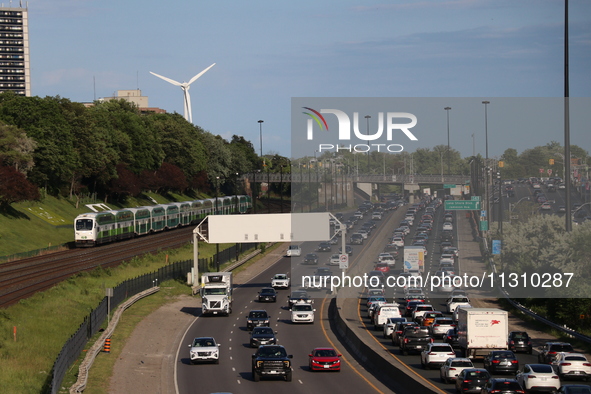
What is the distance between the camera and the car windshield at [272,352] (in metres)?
40.5

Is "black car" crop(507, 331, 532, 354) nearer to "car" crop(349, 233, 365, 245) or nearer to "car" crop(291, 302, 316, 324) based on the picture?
"car" crop(291, 302, 316, 324)

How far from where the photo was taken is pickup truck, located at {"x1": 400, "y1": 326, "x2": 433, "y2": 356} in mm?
45750

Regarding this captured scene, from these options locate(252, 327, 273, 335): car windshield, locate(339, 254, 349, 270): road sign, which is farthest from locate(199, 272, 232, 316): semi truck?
locate(252, 327, 273, 335): car windshield

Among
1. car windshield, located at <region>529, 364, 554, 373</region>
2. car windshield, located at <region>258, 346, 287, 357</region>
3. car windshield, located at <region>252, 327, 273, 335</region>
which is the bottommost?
car windshield, located at <region>252, 327, 273, 335</region>

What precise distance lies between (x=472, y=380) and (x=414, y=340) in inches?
507

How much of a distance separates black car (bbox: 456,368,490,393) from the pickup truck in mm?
11881

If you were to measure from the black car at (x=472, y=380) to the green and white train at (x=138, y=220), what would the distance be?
6328cm

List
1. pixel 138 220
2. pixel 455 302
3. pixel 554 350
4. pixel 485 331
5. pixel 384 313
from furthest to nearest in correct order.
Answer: pixel 138 220, pixel 455 302, pixel 384 313, pixel 485 331, pixel 554 350

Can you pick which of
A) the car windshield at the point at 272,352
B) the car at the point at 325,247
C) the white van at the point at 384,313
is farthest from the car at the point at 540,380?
the car at the point at 325,247

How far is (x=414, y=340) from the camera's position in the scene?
45.8 m

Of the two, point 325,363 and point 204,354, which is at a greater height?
point 204,354

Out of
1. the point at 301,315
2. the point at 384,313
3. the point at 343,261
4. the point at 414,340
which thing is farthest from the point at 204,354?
the point at 343,261

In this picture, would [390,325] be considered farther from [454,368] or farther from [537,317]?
[454,368]

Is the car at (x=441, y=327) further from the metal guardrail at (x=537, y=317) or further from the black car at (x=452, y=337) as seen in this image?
the metal guardrail at (x=537, y=317)
